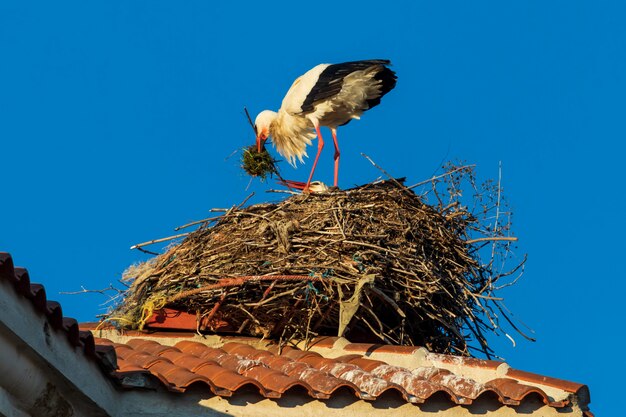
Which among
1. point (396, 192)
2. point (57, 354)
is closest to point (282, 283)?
point (396, 192)

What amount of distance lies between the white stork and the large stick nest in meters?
1.57

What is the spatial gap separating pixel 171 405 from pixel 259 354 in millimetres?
1414

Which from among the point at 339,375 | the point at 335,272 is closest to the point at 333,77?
the point at 335,272

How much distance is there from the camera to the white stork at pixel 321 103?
10.9 m

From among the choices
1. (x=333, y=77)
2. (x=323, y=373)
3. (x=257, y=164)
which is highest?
(x=333, y=77)

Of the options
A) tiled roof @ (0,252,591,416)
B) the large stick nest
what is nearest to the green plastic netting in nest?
the large stick nest

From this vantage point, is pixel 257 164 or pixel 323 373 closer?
pixel 323 373

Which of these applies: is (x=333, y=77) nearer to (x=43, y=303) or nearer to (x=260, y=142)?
(x=260, y=142)

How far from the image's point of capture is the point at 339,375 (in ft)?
20.6

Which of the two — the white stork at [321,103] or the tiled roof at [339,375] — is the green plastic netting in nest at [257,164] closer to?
the white stork at [321,103]

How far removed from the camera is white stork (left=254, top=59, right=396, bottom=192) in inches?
431

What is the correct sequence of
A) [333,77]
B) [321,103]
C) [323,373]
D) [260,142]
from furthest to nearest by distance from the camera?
1. [260,142]
2. [321,103]
3. [333,77]
4. [323,373]

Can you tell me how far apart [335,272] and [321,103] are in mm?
3396

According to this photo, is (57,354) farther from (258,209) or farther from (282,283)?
(258,209)
